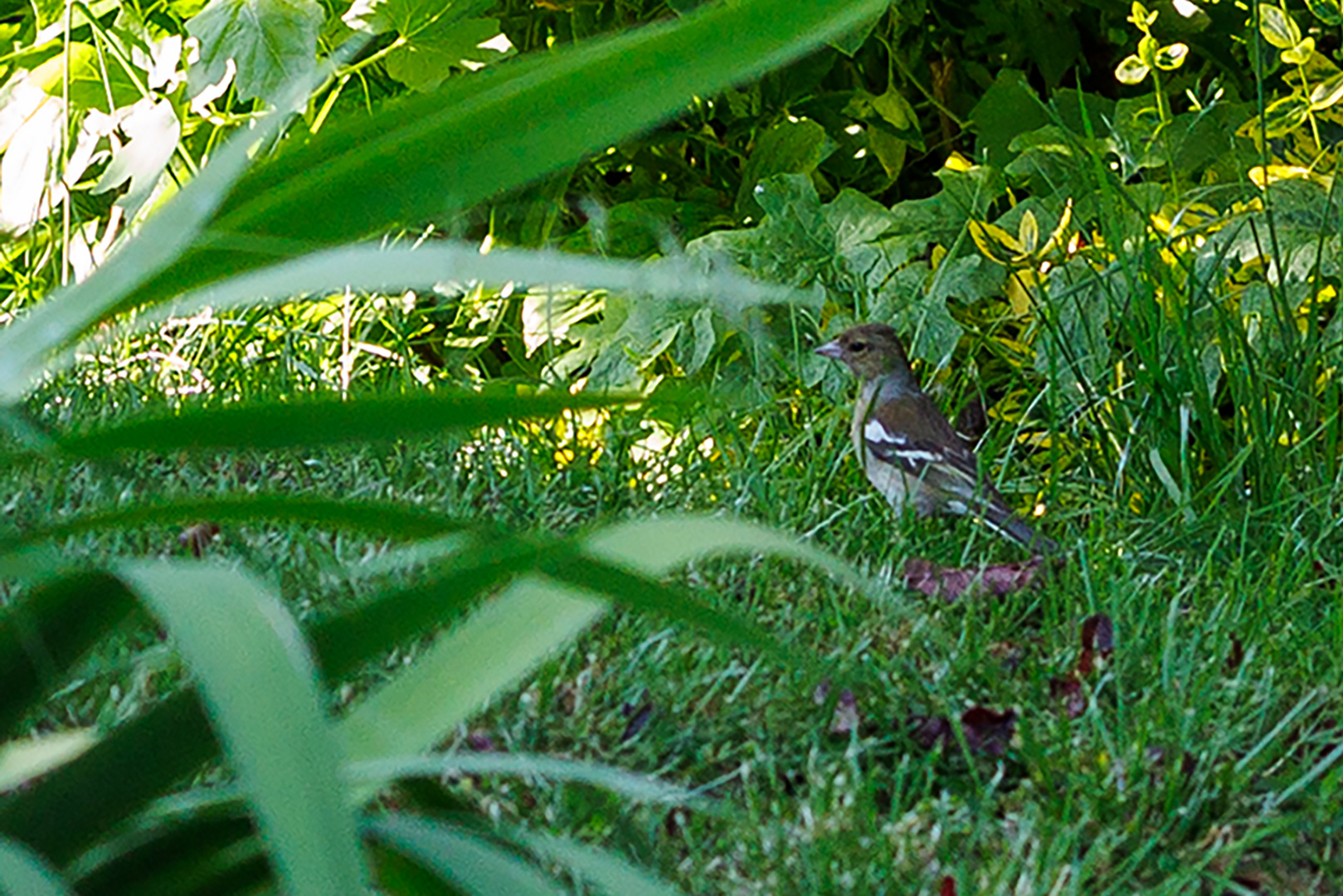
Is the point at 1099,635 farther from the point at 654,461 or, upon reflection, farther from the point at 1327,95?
the point at 1327,95

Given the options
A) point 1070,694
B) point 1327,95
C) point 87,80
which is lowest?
point 1070,694

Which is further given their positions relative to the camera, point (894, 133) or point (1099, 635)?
point (894, 133)

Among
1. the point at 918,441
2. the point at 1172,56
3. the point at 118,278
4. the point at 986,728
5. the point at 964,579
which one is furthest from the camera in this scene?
the point at 1172,56

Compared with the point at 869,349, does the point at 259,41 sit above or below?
above

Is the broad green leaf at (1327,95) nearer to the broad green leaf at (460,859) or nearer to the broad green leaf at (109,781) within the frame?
the broad green leaf at (460,859)

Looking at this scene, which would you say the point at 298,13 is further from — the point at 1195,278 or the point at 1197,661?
the point at 1197,661

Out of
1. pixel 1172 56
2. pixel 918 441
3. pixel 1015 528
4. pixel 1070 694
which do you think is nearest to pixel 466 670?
pixel 1070 694

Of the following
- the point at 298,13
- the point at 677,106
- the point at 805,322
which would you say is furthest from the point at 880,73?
the point at 677,106

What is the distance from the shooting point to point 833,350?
13.1 ft

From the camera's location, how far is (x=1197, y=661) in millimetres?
2373

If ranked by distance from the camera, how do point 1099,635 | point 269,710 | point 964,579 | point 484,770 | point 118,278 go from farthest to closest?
point 964,579
point 1099,635
point 484,770
point 118,278
point 269,710

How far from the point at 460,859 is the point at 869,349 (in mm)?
2756

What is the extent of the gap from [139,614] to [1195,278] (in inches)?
98.6

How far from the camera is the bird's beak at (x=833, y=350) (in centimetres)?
397
